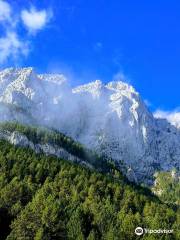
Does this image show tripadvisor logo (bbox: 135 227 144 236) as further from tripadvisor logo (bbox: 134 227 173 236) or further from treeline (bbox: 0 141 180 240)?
treeline (bbox: 0 141 180 240)

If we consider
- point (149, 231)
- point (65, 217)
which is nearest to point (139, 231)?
point (149, 231)

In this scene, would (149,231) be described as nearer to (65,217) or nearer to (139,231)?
(139,231)

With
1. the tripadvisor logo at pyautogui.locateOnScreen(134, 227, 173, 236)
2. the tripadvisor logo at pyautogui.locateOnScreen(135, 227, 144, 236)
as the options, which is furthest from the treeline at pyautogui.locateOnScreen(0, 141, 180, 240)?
the tripadvisor logo at pyautogui.locateOnScreen(134, 227, 173, 236)

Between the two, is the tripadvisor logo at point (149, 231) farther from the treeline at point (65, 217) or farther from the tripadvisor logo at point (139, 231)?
the treeline at point (65, 217)

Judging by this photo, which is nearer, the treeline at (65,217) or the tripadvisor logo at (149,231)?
the treeline at (65,217)

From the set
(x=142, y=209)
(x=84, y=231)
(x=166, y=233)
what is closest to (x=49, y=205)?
(x=84, y=231)

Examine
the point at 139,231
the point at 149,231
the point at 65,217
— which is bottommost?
the point at 139,231

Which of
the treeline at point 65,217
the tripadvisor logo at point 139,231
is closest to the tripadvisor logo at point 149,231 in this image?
the tripadvisor logo at point 139,231

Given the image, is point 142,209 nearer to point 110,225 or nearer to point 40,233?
point 110,225

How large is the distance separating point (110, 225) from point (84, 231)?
7708 mm

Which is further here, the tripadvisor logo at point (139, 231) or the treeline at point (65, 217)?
the tripadvisor logo at point (139, 231)

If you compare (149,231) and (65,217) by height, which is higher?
(65,217)

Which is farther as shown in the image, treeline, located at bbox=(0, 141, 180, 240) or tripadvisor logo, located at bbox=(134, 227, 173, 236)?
tripadvisor logo, located at bbox=(134, 227, 173, 236)

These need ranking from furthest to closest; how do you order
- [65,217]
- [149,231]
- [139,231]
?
[65,217] → [139,231] → [149,231]
